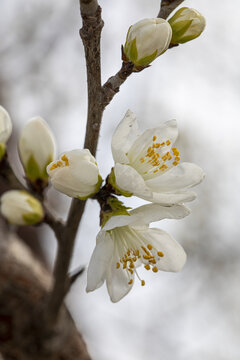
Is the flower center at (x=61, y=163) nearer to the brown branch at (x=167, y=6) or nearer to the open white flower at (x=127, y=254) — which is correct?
the open white flower at (x=127, y=254)

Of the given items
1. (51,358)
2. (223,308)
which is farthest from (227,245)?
(51,358)

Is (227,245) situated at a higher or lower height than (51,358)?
lower

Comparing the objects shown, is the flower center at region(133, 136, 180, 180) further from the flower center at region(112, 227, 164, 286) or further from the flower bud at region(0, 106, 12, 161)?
the flower bud at region(0, 106, 12, 161)

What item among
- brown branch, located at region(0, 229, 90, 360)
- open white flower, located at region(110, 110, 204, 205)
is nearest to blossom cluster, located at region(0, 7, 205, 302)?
open white flower, located at region(110, 110, 204, 205)

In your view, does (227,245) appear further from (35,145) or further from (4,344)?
(35,145)

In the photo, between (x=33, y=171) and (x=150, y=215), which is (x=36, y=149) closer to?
(x=33, y=171)

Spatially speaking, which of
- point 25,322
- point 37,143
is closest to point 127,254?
point 37,143
